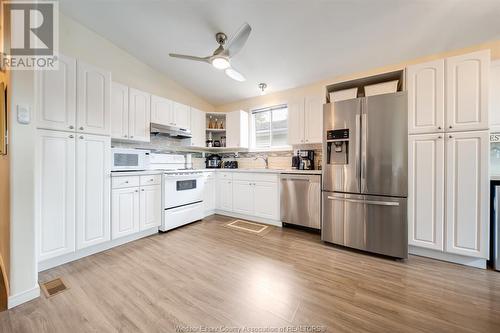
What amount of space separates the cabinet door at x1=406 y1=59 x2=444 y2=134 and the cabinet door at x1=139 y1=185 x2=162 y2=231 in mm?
3516

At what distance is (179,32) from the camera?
276cm

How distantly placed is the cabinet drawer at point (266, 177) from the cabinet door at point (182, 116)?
1785 millimetres

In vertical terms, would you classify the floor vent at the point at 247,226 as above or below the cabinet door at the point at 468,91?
below

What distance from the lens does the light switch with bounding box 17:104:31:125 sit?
148 cm

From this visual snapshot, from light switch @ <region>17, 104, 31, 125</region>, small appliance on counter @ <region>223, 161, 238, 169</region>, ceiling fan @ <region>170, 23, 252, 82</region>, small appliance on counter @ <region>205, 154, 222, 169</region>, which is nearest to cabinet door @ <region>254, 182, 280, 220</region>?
small appliance on counter @ <region>223, 161, 238, 169</region>

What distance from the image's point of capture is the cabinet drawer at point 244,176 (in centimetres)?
361

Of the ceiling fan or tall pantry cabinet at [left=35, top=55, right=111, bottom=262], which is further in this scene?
the ceiling fan

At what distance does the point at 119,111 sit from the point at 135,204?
1402 millimetres

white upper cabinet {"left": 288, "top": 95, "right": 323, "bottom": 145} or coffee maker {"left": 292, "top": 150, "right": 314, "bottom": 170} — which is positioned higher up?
white upper cabinet {"left": 288, "top": 95, "right": 323, "bottom": 145}

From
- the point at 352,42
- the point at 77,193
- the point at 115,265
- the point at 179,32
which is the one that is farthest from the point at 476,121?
the point at 77,193

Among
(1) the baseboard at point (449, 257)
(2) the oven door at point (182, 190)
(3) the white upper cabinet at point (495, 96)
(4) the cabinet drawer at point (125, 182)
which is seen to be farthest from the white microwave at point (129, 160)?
(3) the white upper cabinet at point (495, 96)

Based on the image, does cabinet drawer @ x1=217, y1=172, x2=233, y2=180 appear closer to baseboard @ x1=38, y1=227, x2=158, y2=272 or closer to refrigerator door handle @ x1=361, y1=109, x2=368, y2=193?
baseboard @ x1=38, y1=227, x2=158, y2=272

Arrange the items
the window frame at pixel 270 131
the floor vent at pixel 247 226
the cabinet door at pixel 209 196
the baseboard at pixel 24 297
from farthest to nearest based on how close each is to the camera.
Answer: the window frame at pixel 270 131, the cabinet door at pixel 209 196, the floor vent at pixel 247 226, the baseboard at pixel 24 297

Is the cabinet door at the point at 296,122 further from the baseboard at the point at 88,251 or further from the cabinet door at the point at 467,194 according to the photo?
the baseboard at the point at 88,251
